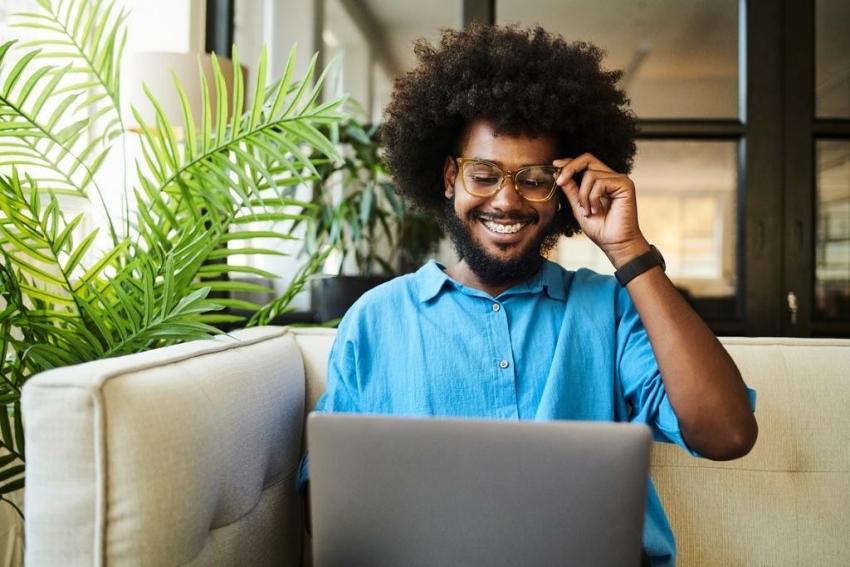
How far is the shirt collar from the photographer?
135 centimetres

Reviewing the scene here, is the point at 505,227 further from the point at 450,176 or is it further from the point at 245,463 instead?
the point at 245,463

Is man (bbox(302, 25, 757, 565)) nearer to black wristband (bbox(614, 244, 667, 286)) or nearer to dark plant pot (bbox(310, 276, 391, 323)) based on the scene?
black wristband (bbox(614, 244, 667, 286))

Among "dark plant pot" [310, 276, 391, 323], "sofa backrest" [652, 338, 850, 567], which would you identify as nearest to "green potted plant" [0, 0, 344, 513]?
"dark plant pot" [310, 276, 391, 323]

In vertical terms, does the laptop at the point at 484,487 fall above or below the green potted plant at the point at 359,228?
below

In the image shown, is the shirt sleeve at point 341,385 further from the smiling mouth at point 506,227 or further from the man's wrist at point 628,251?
the man's wrist at point 628,251

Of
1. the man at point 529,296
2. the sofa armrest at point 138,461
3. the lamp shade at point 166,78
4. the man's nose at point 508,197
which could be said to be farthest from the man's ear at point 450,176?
the lamp shade at point 166,78

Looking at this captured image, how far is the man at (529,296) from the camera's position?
118cm

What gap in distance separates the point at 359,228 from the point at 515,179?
3.27ft

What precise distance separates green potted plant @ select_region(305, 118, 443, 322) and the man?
0.78 meters

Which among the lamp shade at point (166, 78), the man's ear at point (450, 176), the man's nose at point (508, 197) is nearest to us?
the man's nose at point (508, 197)

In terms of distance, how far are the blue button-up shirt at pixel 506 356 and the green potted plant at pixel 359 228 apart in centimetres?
84

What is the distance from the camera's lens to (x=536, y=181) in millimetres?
1321

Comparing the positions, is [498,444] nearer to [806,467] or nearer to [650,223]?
[806,467]

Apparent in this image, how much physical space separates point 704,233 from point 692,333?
1.33m
